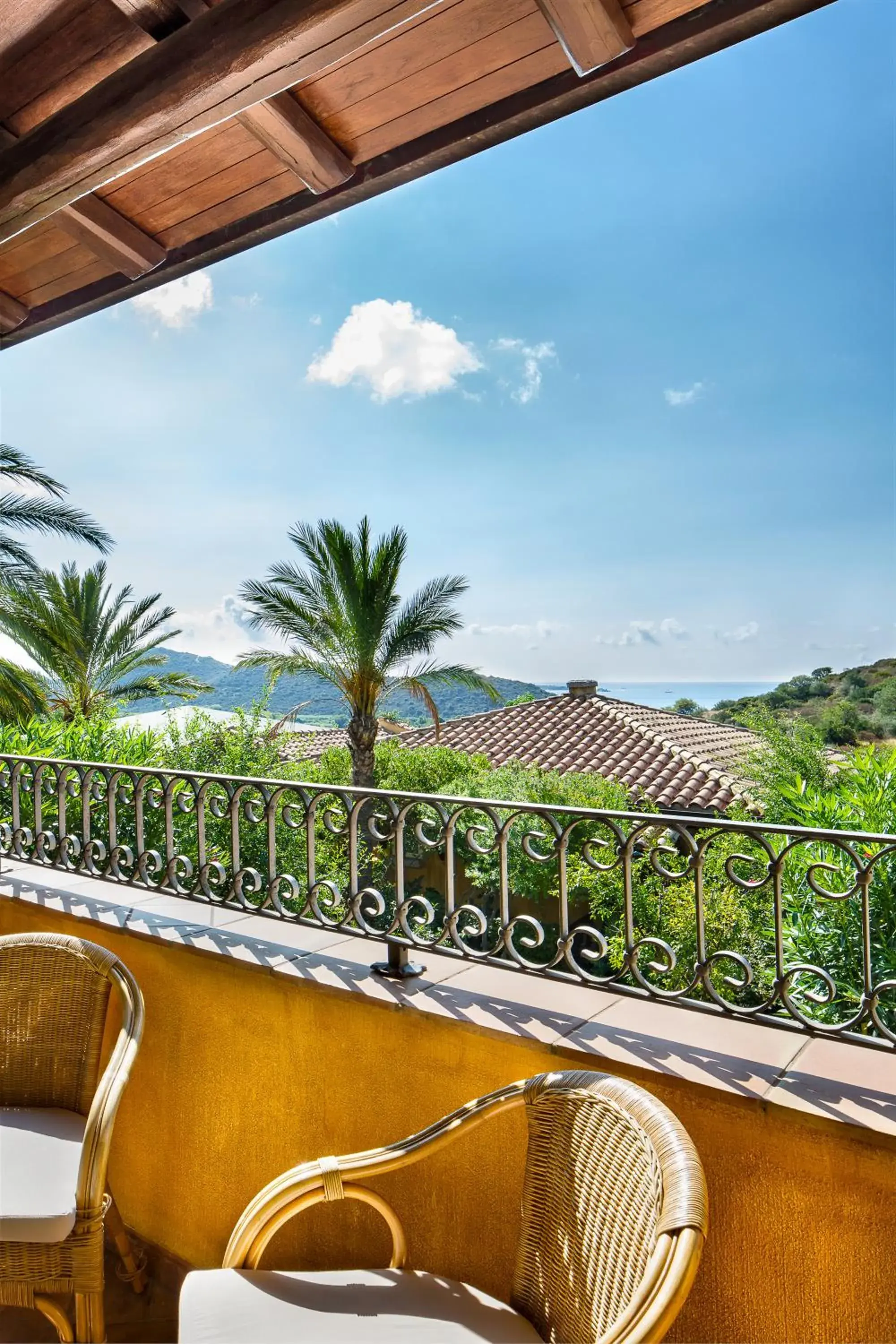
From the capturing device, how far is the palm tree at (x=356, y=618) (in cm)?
1161

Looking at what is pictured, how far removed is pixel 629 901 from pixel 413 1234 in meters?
0.87

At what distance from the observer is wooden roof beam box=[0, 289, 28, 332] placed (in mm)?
2631

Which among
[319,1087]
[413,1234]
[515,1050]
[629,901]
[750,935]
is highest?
[629,901]

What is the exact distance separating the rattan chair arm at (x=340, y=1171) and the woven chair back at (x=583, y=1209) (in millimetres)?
71

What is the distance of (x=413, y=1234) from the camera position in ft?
5.69

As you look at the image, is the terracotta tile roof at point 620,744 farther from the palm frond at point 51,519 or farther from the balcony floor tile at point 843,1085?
the balcony floor tile at point 843,1085

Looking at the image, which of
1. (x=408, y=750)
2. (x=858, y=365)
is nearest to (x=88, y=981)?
(x=408, y=750)

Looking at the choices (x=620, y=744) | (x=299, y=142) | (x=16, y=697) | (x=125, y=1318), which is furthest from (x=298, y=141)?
(x=620, y=744)

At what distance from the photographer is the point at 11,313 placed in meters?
2.64

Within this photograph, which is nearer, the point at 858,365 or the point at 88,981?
the point at 88,981

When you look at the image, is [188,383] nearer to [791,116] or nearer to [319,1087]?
[791,116]

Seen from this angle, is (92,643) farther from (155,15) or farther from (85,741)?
(155,15)

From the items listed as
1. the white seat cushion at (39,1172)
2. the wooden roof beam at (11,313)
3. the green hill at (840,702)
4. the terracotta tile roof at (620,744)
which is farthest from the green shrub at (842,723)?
the white seat cushion at (39,1172)

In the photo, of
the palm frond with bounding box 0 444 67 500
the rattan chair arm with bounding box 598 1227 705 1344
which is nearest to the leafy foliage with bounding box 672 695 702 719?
the palm frond with bounding box 0 444 67 500
